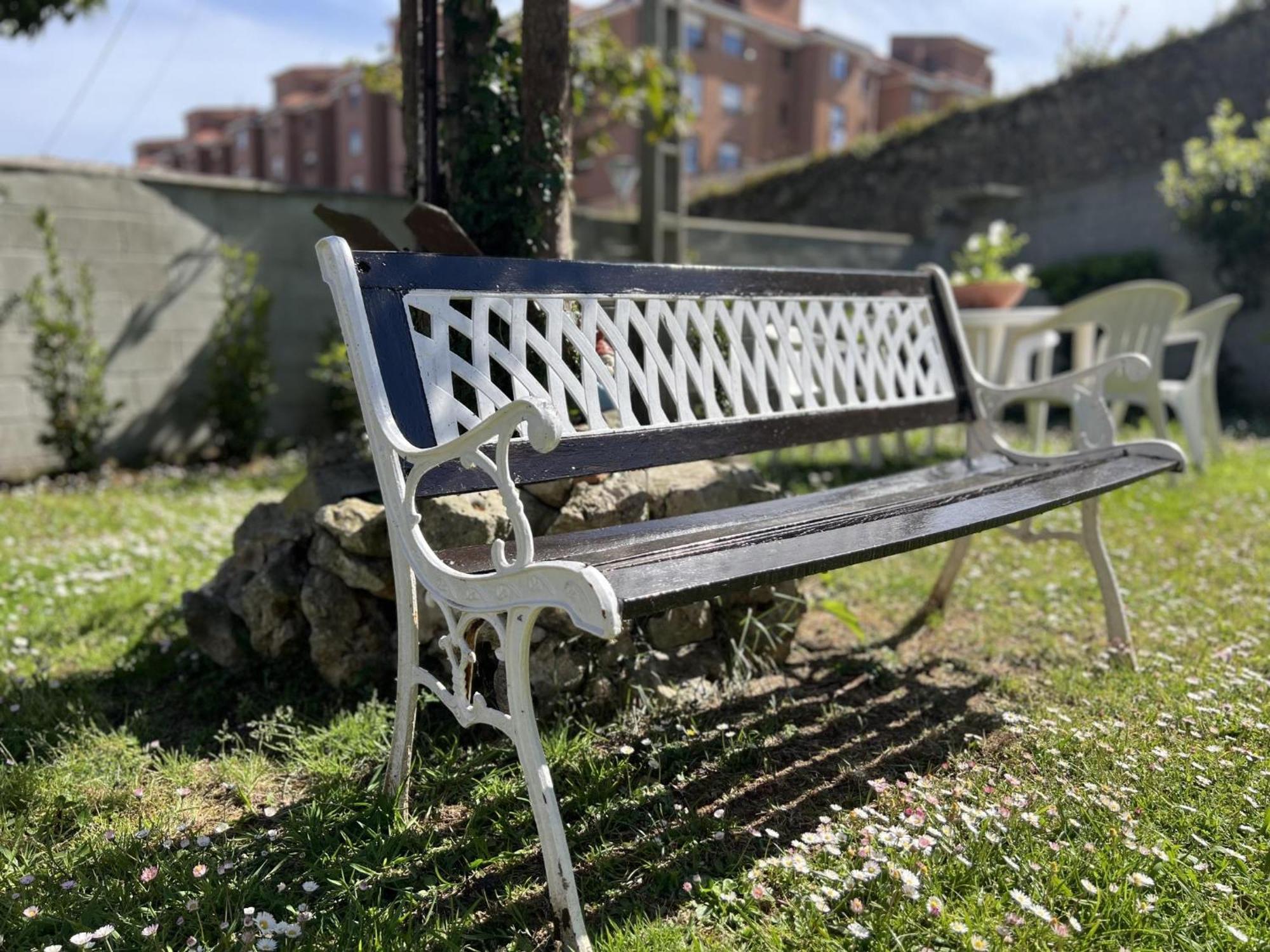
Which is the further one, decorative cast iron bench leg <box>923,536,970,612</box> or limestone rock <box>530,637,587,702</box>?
decorative cast iron bench leg <box>923,536,970,612</box>


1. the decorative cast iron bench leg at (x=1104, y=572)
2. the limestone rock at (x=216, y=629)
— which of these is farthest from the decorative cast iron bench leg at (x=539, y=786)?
the decorative cast iron bench leg at (x=1104, y=572)

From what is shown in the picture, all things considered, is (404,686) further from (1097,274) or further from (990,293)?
(1097,274)

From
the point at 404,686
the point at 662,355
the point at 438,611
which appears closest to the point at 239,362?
the point at 438,611

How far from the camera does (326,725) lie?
2.52m

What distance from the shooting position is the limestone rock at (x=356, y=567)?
2568mm

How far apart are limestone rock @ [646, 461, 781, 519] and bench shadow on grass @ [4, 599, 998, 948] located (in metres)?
0.52

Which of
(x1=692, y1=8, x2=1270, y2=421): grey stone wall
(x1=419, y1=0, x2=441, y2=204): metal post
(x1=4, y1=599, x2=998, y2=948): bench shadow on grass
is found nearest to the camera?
(x1=4, y1=599, x2=998, y2=948): bench shadow on grass

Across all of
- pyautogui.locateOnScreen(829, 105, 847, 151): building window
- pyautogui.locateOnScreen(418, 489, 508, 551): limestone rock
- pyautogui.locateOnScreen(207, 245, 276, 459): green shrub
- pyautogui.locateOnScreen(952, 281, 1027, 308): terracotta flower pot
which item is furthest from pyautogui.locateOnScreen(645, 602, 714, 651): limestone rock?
pyautogui.locateOnScreen(829, 105, 847, 151): building window

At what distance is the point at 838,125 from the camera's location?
111 ft

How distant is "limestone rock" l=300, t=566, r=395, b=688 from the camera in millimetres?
2635

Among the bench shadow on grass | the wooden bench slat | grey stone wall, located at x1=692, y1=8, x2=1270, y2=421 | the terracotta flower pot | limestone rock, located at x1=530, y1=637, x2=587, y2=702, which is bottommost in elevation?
the bench shadow on grass

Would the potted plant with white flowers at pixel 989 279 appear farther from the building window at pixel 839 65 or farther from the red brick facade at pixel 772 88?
the building window at pixel 839 65

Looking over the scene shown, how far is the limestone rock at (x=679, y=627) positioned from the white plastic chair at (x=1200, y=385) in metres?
3.73

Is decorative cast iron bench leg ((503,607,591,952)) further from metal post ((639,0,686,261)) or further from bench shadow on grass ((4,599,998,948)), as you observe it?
metal post ((639,0,686,261))
